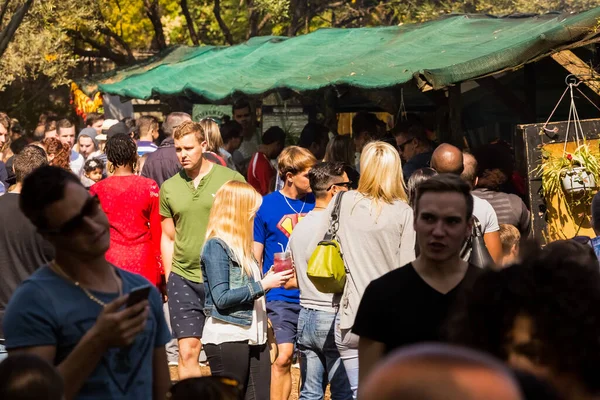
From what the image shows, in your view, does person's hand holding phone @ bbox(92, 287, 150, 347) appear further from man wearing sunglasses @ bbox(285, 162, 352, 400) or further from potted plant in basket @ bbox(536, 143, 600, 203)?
potted plant in basket @ bbox(536, 143, 600, 203)

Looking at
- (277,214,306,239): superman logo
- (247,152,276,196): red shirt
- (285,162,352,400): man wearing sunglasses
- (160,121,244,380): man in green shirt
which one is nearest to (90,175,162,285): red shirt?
(160,121,244,380): man in green shirt

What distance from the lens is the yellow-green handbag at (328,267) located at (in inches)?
227

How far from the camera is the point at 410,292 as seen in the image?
12.7 ft

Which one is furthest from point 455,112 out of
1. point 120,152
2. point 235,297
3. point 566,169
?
point 235,297

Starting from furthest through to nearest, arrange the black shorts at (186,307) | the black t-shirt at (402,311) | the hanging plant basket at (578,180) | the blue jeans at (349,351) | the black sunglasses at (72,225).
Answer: the hanging plant basket at (578,180), the black shorts at (186,307), the blue jeans at (349,351), the black t-shirt at (402,311), the black sunglasses at (72,225)

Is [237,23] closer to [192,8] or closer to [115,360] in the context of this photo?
A: [192,8]

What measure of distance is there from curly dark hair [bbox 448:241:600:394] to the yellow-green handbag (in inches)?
139

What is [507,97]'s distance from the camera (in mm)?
11062

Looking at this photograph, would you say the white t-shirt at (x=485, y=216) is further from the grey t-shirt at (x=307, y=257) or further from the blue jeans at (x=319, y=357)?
the blue jeans at (x=319, y=357)

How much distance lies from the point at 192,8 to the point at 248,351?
2239 cm

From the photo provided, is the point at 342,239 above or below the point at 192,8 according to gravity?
below

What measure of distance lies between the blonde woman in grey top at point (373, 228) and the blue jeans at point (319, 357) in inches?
15.2

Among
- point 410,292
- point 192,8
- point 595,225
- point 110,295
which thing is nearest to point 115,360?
point 110,295

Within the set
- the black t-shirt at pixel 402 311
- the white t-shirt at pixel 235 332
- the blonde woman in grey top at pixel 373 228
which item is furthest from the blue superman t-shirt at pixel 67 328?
the white t-shirt at pixel 235 332
